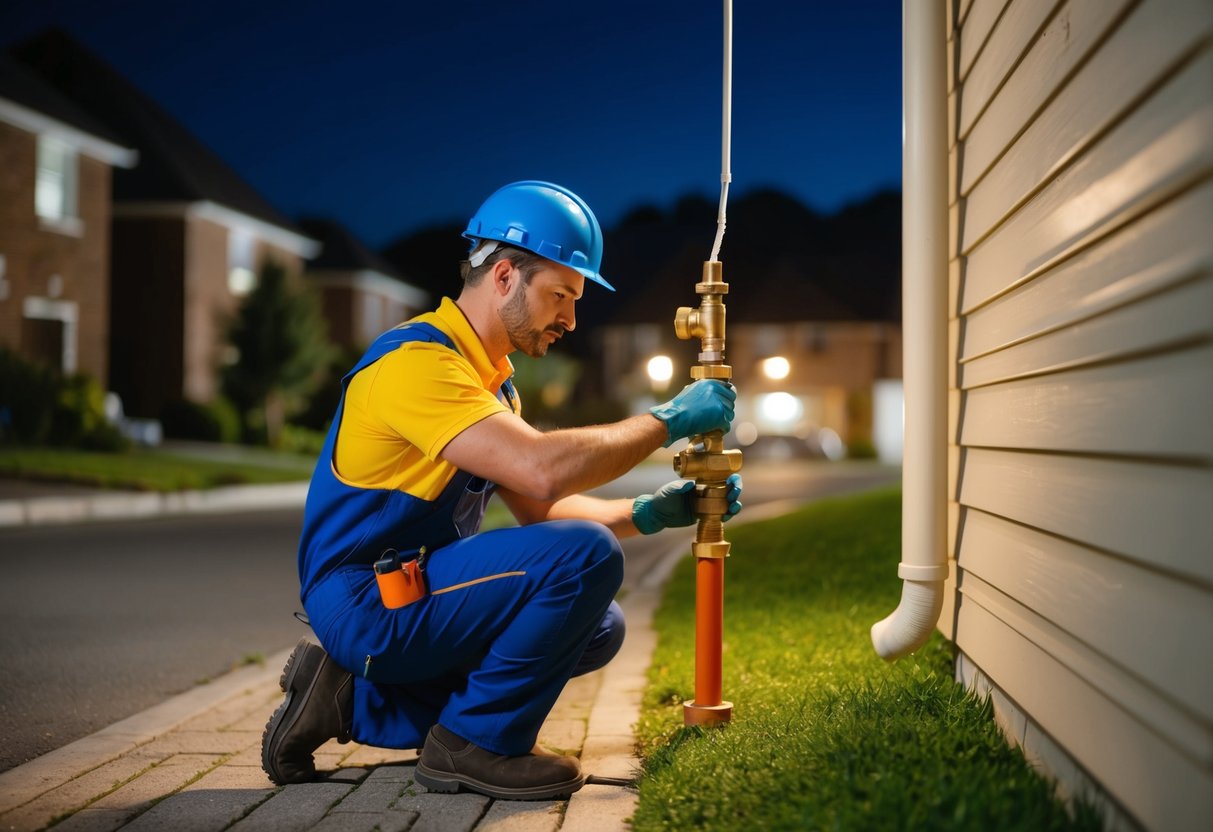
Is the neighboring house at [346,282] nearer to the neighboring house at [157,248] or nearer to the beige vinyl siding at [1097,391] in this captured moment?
the neighboring house at [157,248]

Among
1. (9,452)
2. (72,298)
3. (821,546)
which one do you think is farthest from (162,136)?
(821,546)

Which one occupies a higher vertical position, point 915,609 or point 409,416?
point 409,416

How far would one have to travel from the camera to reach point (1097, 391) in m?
2.43

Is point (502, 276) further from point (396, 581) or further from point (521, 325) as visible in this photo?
point (396, 581)

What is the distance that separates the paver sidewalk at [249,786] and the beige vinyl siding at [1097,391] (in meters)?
1.27

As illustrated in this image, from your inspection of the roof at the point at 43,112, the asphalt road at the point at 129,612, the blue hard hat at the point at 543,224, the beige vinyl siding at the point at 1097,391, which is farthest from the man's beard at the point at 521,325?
the roof at the point at 43,112

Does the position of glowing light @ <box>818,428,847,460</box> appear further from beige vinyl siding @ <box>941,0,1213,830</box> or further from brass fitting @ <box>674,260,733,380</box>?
beige vinyl siding @ <box>941,0,1213,830</box>

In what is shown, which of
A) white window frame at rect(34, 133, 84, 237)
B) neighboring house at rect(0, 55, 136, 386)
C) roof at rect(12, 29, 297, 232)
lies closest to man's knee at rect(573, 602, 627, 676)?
neighboring house at rect(0, 55, 136, 386)

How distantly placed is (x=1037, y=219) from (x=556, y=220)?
144 centimetres

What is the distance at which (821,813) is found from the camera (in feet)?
8.19

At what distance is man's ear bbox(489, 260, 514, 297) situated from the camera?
3.61 meters

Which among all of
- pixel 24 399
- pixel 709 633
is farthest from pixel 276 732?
pixel 24 399

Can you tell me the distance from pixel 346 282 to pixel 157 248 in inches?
484

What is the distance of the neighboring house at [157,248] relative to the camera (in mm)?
28016
